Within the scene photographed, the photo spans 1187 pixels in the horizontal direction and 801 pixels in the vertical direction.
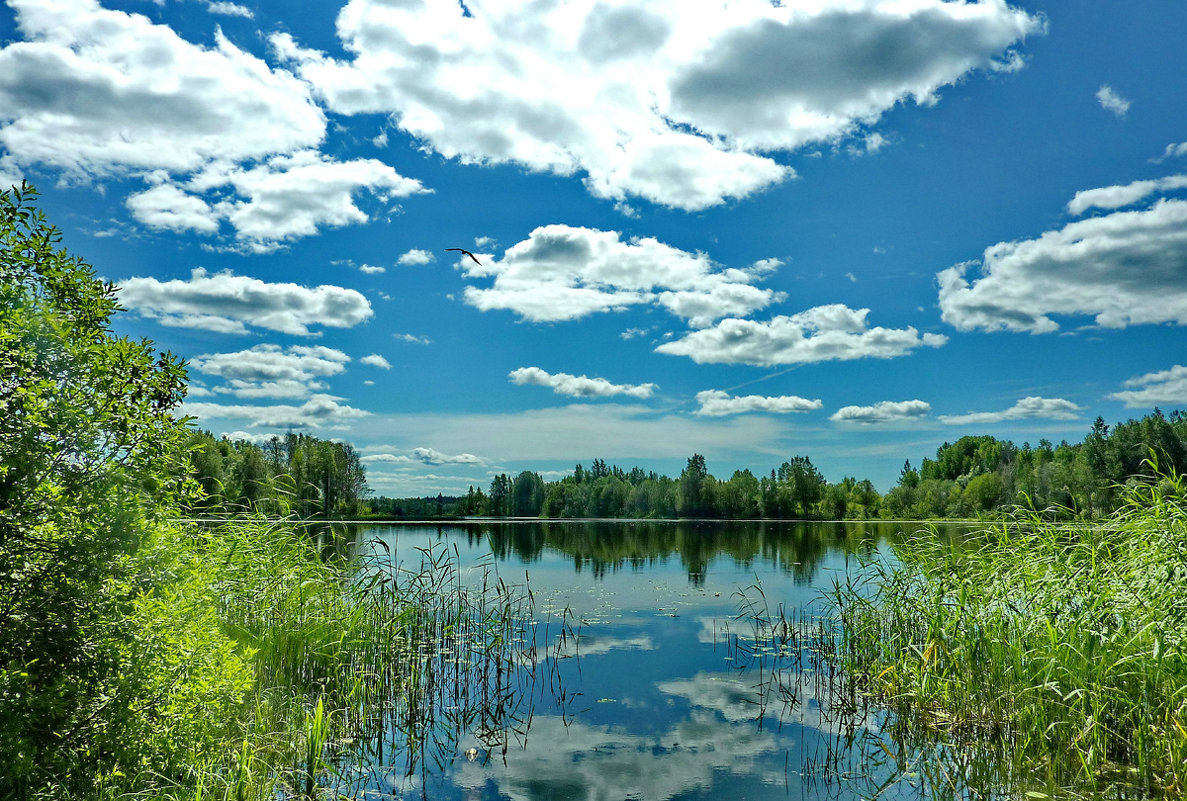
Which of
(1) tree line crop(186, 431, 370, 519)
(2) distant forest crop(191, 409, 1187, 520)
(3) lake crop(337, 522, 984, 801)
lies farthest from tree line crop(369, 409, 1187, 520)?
(3) lake crop(337, 522, 984, 801)

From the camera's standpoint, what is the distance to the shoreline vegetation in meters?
5.04

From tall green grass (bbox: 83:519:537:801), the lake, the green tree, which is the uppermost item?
the green tree

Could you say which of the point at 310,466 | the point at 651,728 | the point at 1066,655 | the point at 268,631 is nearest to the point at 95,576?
the point at 268,631

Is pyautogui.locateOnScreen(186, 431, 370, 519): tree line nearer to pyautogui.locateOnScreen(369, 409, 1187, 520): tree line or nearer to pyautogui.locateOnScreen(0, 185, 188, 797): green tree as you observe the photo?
pyautogui.locateOnScreen(369, 409, 1187, 520): tree line

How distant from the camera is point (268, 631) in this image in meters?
10.2

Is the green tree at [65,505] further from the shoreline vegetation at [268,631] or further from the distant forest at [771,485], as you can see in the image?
the distant forest at [771,485]

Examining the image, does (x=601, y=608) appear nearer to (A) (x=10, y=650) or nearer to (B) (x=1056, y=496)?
(A) (x=10, y=650)

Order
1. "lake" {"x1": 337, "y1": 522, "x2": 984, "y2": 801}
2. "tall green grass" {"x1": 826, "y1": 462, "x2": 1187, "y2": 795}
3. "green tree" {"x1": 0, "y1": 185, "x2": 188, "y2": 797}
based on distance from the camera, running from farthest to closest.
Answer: "lake" {"x1": 337, "y1": 522, "x2": 984, "y2": 801} < "tall green grass" {"x1": 826, "y1": 462, "x2": 1187, "y2": 795} < "green tree" {"x1": 0, "y1": 185, "x2": 188, "y2": 797}

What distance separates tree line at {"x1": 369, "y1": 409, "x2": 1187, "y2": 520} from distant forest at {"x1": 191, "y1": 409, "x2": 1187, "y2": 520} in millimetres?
189

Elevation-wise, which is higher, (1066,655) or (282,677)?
(1066,655)

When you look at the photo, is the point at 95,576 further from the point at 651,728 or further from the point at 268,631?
the point at 651,728

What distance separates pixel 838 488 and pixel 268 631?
114783 mm

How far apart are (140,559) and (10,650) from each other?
970 mm

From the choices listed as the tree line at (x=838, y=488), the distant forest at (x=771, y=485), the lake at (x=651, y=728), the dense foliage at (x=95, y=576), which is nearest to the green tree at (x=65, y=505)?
the dense foliage at (x=95, y=576)
